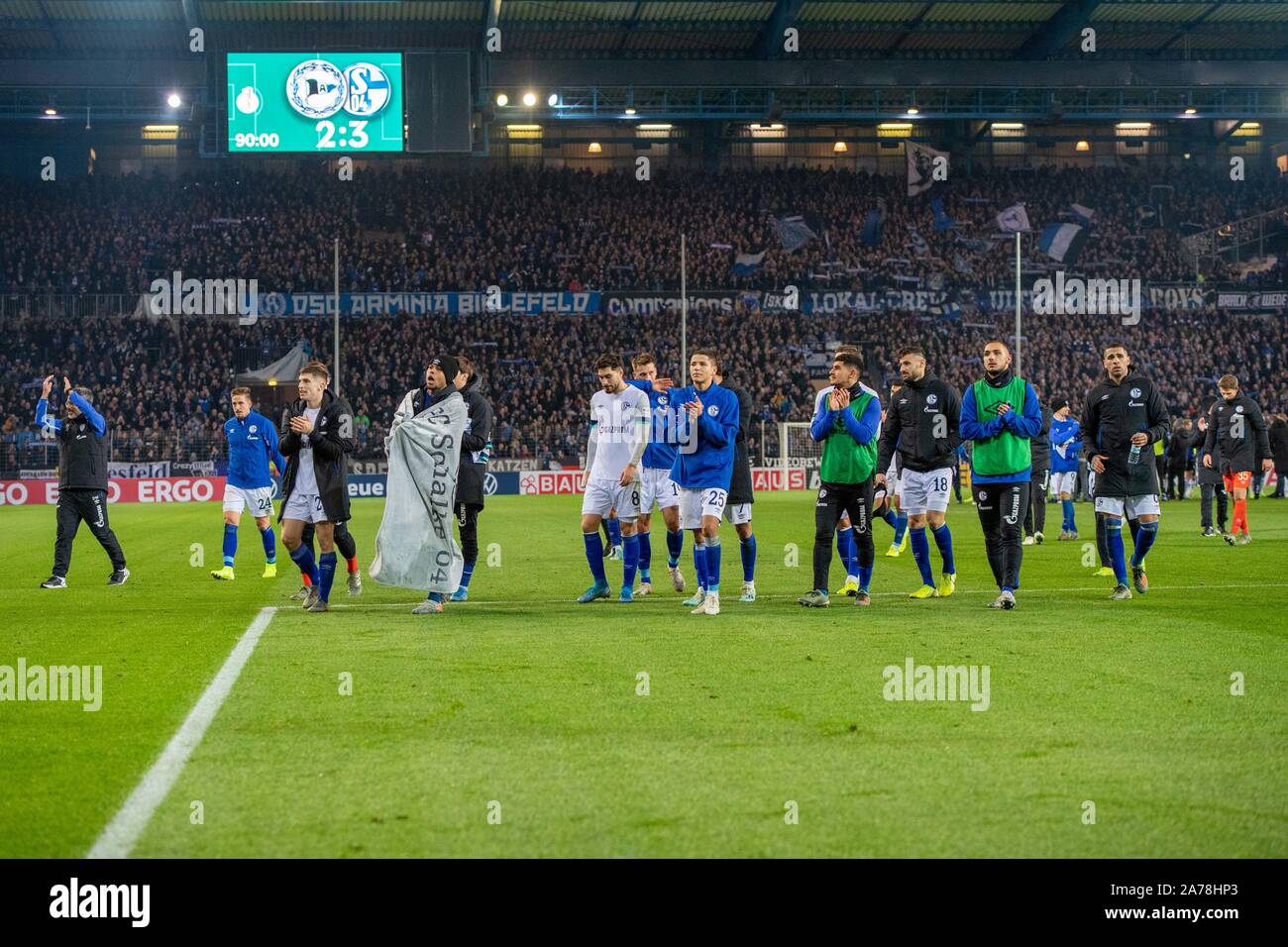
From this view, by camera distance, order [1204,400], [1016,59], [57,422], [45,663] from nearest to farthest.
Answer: [45,663]
[57,422]
[1204,400]
[1016,59]

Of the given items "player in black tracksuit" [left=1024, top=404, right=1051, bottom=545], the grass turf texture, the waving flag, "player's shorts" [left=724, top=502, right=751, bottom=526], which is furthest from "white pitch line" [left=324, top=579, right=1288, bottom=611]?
the waving flag

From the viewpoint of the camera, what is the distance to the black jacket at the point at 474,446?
12312mm

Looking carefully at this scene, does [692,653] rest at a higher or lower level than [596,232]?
lower

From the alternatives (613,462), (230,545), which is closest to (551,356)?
(230,545)

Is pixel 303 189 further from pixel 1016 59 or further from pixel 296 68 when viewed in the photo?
pixel 1016 59

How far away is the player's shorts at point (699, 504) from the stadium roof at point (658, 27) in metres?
35.9

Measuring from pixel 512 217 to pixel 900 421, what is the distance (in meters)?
40.8

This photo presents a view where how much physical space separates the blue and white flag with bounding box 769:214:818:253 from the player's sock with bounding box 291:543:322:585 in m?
41.4

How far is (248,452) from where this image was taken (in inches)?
651

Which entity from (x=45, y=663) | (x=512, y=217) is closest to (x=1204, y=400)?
(x=512, y=217)

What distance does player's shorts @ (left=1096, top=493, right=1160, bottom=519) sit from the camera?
12.8 meters

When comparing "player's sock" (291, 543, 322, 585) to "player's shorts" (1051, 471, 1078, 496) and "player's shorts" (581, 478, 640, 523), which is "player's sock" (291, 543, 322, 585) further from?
"player's shorts" (1051, 471, 1078, 496)

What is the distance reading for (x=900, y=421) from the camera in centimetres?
1298

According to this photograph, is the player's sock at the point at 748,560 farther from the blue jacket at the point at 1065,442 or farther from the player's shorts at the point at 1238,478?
the player's shorts at the point at 1238,478
